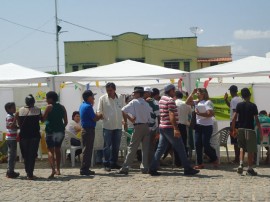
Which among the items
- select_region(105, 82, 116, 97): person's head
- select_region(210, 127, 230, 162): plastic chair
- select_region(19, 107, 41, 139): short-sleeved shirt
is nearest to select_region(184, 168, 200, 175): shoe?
select_region(210, 127, 230, 162): plastic chair

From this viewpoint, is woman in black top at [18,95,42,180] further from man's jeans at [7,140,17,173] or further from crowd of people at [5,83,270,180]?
man's jeans at [7,140,17,173]

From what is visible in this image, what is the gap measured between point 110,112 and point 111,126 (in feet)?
1.03

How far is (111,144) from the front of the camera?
33.2 ft

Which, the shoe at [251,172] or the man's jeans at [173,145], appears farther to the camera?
the man's jeans at [173,145]

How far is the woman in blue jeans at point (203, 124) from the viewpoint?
32.4ft

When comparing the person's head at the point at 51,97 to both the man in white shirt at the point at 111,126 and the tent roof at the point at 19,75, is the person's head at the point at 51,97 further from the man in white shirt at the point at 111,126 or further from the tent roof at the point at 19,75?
the tent roof at the point at 19,75

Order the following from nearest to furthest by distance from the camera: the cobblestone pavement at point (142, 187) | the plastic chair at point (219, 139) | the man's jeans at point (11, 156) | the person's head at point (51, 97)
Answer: the cobblestone pavement at point (142, 187), the person's head at point (51, 97), the man's jeans at point (11, 156), the plastic chair at point (219, 139)

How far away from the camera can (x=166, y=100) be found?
30.0ft

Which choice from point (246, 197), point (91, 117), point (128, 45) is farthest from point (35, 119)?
point (128, 45)

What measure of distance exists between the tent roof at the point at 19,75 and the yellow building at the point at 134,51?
997 inches

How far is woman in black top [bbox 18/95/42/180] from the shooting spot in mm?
9209

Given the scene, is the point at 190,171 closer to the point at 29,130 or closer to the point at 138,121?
the point at 138,121

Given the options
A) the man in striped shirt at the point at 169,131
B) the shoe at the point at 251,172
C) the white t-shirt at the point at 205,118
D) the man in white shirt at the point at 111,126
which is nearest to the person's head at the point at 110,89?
the man in white shirt at the point at 111,126

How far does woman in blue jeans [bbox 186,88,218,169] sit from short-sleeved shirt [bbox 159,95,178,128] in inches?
38.4
